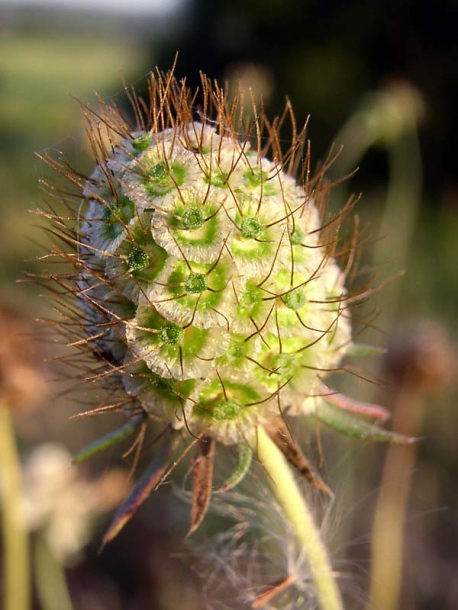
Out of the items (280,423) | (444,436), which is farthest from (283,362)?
(444,436)

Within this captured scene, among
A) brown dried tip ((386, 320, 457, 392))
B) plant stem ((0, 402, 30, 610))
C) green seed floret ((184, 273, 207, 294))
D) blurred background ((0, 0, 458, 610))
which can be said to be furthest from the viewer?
brown dried tip ((386, 320, 457, 392))

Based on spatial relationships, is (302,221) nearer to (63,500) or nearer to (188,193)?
(188,193)

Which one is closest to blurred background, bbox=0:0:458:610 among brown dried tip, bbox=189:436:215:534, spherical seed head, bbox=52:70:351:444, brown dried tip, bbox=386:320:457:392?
brown dried tip, bbox=386:320:457:392

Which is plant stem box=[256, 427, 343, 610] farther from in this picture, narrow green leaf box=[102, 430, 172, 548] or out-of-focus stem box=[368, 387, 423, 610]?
out-of-focus stem box=[368, 387, 423, 610]

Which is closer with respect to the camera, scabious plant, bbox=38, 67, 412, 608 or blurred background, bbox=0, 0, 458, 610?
scabious plant, bbox=38, 67, 412, 608

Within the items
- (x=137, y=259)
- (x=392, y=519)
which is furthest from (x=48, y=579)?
(x=137, y=259)

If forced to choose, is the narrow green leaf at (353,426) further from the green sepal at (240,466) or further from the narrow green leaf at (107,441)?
the narrow green leaf at (107,441)

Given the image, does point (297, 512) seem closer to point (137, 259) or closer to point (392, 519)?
point (137, 259)

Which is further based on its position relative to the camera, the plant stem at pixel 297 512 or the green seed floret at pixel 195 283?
the plant stem at pixel 297 512

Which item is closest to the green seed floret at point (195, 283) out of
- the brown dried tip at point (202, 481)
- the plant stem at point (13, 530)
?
the brown dried tip at point (202, 481)
